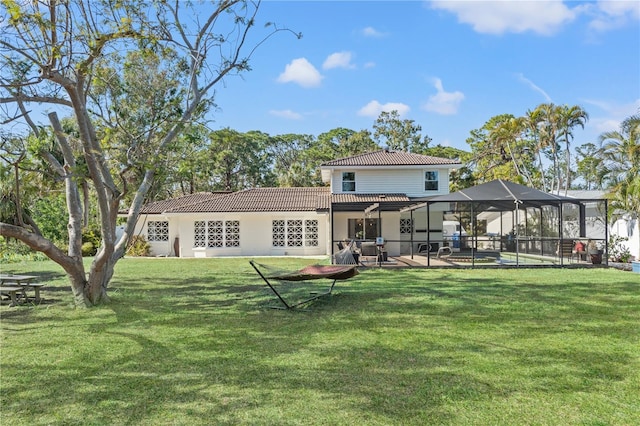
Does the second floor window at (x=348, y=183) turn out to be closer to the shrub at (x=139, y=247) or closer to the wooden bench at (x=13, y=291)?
the shrub at (x=139, y=247)

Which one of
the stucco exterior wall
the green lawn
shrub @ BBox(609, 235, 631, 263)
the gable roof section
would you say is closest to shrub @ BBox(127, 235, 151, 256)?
the stucco exterior wall

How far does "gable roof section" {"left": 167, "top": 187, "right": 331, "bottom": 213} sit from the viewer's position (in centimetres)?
2447

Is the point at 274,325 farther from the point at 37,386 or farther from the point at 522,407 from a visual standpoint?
the point at 522,407

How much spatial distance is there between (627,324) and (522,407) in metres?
4.46

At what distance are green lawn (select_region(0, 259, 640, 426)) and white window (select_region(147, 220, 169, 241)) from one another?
658 inches

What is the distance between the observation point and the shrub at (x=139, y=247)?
25828 mm

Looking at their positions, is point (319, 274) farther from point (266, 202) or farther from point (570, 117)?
point (570, 117)

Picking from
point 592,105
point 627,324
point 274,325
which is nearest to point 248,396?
point 274,325

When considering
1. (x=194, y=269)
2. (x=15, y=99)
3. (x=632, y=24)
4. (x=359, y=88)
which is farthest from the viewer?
(x=194, y=269)

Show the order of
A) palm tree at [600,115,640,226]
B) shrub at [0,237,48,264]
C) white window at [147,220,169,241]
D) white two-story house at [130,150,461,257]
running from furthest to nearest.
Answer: white window at [147,220,169,241] → white two-story house at [130,150,461,257] → shrub at [0,237,48,264] → palm tree at [600,115,640,226]

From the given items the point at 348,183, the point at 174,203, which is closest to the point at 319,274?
the point at 348,183

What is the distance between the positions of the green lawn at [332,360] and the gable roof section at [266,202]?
556 inches

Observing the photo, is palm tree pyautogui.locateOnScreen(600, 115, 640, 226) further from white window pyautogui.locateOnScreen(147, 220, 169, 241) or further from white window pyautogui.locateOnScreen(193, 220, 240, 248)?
white window pyautogui.locateOnScreen(147, 220, 169, 241)

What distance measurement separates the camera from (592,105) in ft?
99.7
